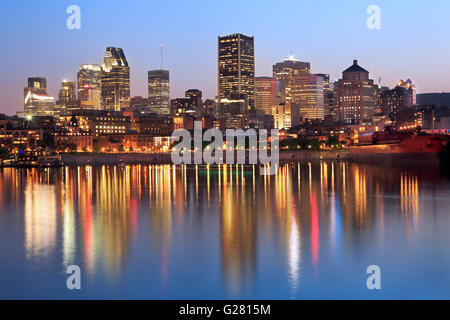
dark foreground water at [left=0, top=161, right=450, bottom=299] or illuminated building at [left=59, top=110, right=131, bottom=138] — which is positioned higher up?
illuminated building at [left=59, top=110, right=131, bottom=138]

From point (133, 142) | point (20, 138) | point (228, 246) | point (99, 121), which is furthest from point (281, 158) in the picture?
point (228, 246)

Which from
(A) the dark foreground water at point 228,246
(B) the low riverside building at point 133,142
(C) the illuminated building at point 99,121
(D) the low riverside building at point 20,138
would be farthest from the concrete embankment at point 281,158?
(A) the dark foreground water at point 228,246

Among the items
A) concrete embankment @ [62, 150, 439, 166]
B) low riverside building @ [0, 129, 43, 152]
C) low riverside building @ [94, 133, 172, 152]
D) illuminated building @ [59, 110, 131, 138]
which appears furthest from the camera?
illuminated building @ [59, 110, 131, 138]

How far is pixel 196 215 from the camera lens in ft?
93.7

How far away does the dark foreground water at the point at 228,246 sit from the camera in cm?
1521

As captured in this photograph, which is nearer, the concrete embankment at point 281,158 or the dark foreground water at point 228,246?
the dark foreground water at point 228,246

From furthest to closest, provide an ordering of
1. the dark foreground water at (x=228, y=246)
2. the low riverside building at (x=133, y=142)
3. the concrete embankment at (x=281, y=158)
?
the low riverside building at (x=133, y=142) → the concrete embankment at (x=281, y=158) → the dark foreground water at (x=228, y=246)

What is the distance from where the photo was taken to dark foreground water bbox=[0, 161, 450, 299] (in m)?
15.2

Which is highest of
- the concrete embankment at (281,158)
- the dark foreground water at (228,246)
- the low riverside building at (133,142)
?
the low riverside building at (133,142)

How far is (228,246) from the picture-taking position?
2017 cm

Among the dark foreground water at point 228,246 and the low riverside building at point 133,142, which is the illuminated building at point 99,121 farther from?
the dark foreground water at point 228,246

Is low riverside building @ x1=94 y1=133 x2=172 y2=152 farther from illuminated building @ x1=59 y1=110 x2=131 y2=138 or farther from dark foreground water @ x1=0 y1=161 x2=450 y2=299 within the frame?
dark foreground water @ x1=0 y1=161 x2=450 y2=299

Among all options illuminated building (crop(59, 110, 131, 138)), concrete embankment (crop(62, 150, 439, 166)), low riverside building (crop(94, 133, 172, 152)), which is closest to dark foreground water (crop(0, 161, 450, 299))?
concrete embankment (crop(62, 150, 439, 166))
